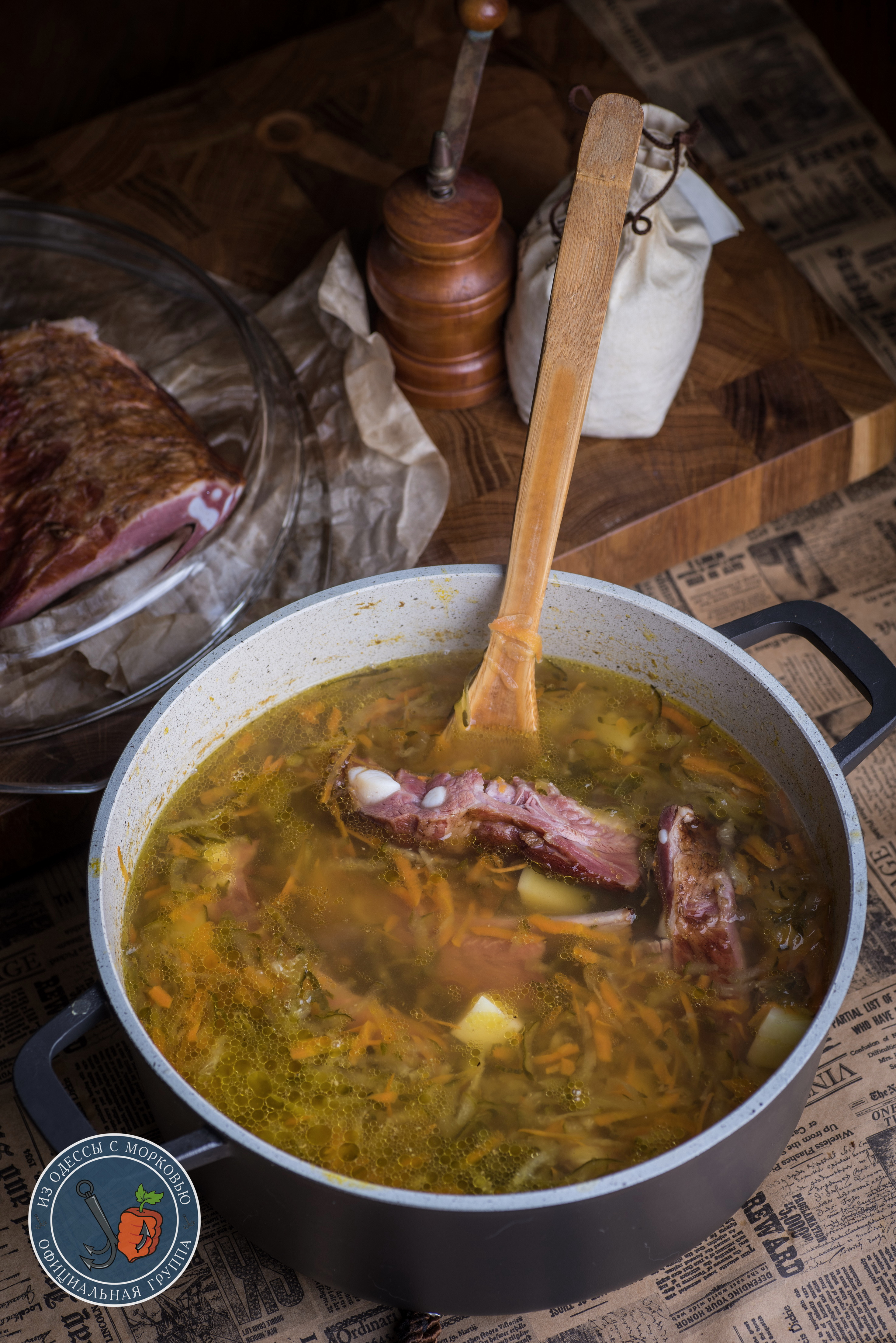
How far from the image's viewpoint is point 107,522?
1.60 meters

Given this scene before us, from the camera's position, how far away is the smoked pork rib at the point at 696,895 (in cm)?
123

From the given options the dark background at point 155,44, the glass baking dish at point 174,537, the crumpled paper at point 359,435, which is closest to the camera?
the glass baking dish at point 174,537

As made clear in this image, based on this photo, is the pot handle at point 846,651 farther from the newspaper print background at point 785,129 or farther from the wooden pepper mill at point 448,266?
the newspaper print background at point 785,129

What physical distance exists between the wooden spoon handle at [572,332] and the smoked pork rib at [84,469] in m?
0.52

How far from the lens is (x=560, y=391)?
127cm

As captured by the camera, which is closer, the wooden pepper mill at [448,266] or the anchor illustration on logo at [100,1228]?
the anchor illustration on logo at [100,1228]

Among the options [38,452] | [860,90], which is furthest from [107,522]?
[860,90]

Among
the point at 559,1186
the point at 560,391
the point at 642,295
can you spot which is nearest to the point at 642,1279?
the point at 559,1186

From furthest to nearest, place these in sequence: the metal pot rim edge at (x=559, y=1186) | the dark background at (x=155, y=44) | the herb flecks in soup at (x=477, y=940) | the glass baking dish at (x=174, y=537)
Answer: the dark background at (x=155, y=44) → the glass baking dish at (x=174, y=537) → the herb flecks in soup at (x=477, y=940) → the metal pot rim edge at (x=559, y=1186)

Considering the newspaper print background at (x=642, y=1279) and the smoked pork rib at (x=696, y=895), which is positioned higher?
the smoked pork rib at (x=696, y=895)

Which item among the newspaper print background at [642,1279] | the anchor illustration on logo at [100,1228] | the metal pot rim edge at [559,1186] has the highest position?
the metal pot rim edge at [559,1186]

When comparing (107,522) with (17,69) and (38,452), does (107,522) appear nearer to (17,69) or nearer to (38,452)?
(38,452)

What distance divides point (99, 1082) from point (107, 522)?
71 centimetres

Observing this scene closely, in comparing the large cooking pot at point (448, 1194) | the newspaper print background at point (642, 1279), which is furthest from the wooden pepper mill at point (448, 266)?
the newspaper print background at point (642, 1279)
